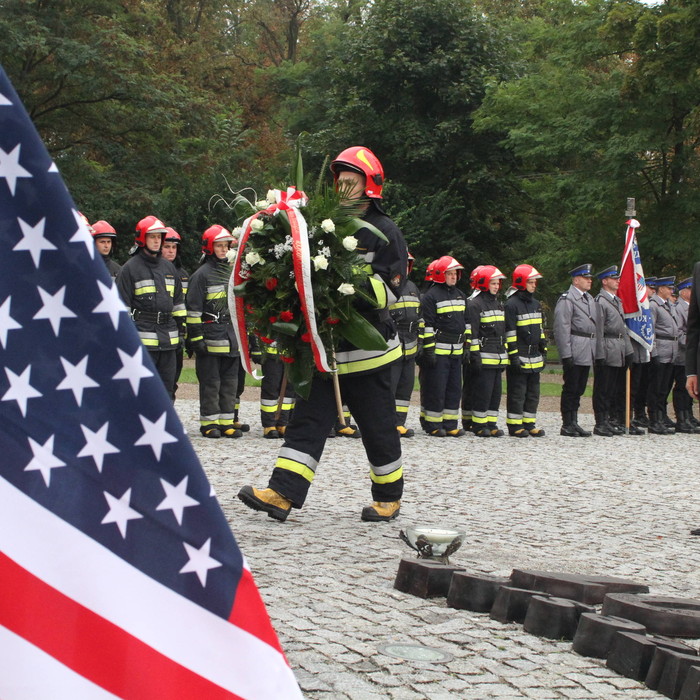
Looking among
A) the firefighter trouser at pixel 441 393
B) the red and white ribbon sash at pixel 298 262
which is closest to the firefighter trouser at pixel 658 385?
the firefighter trouser at pixel 441 393

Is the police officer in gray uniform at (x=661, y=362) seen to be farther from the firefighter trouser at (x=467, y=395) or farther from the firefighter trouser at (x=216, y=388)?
the firefighter trouser at (x=216, y=388)

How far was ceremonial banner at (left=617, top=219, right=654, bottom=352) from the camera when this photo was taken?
17.2 metres

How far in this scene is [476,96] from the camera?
123 feet

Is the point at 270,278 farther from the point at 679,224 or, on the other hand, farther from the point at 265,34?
the point at 265,34

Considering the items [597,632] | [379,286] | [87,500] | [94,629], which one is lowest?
[597,632]

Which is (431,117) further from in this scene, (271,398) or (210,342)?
(210,342)

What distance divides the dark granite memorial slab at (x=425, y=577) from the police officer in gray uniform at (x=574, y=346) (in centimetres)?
1086

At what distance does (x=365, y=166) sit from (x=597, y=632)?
3.97m

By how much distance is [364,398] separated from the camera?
7648 millimetres

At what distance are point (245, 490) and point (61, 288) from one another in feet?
19.9

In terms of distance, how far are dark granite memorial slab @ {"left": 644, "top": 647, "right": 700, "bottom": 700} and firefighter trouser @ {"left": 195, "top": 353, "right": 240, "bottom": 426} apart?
9892 millimetres

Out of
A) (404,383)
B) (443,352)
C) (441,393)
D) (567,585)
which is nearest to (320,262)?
(567,585)

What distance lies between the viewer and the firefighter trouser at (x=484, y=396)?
16.0m

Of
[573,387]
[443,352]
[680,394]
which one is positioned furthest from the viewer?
[680,394]
